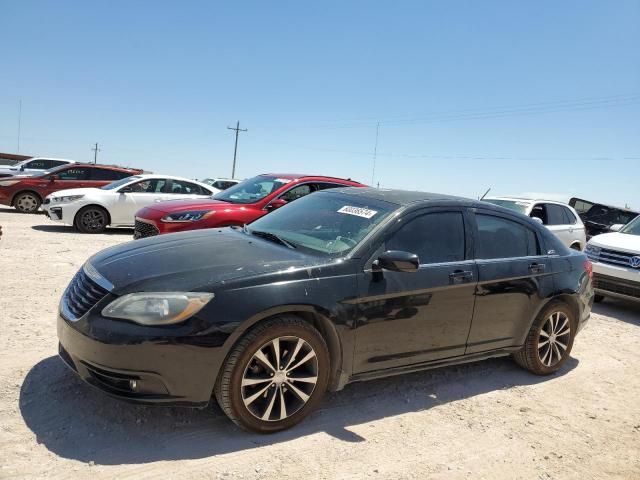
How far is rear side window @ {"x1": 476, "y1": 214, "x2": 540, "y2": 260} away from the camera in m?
4.44

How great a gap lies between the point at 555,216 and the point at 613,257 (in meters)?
3.01

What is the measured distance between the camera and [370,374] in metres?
3.71

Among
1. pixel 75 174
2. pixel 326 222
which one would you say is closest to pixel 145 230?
pixel 326 222

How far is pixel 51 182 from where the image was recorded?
566 inches

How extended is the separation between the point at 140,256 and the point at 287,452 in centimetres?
167

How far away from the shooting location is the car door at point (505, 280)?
4273 mm

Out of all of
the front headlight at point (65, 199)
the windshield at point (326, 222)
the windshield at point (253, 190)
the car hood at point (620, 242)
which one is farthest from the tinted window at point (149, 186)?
the car hood at point (620, 242)

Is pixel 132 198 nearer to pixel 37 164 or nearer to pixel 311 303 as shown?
pixel 311 303

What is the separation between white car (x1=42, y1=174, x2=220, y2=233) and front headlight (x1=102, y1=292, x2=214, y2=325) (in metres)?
9.17

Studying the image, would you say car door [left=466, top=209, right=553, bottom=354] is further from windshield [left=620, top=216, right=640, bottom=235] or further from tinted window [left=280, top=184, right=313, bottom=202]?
windshield [left=620, top=216, right=640, bottom=235]

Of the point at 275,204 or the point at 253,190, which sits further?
the point at 253,190

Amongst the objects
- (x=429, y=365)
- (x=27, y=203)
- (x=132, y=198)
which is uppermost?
(x=132, y=198)

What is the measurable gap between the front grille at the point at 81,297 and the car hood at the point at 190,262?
98mm

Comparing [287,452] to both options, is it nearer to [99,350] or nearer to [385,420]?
[385,420]
